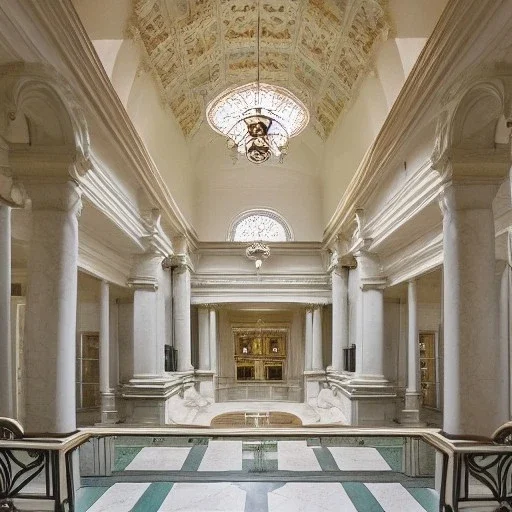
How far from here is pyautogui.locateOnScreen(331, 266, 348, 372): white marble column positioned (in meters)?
14.6

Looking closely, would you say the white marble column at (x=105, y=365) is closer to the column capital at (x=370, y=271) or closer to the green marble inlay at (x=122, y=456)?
the column capital at (x=370, y=271)

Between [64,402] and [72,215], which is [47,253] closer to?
[72,215]

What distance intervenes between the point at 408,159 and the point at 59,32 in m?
5.40

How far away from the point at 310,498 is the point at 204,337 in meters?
12.6

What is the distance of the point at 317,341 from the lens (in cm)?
1742

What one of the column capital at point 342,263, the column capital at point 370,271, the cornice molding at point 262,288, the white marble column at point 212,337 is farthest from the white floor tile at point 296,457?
the cornice molding at point 262,288

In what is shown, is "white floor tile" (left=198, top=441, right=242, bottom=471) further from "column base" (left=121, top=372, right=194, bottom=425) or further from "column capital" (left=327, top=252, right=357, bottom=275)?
"column capital" (left=327, top=252, right=357, bottom=275)

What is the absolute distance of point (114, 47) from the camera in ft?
28.1

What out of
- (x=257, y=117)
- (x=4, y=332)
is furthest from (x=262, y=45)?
(x=4, y=332)

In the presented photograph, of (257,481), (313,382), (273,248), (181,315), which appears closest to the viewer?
(257,481)

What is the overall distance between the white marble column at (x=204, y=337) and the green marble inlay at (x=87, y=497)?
1160 centimetres

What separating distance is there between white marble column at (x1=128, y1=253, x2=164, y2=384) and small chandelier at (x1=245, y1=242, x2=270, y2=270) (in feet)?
17.7

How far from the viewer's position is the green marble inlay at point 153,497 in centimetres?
516

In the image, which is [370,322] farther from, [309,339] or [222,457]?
[222,457]
